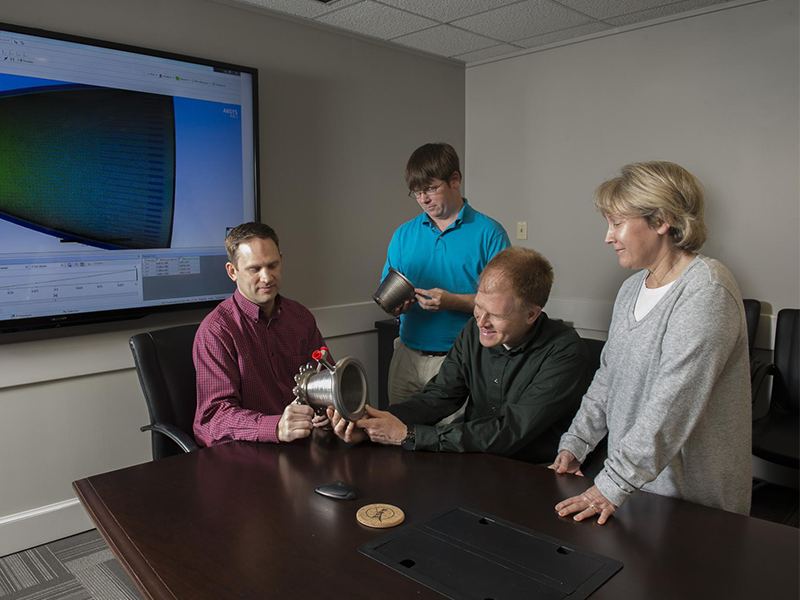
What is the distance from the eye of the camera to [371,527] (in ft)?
4.14

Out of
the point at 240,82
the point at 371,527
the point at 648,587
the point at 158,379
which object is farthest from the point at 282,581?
the point at 240,82

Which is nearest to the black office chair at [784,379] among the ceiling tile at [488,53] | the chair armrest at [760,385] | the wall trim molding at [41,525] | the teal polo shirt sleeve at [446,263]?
the chair armrest at [760,385]

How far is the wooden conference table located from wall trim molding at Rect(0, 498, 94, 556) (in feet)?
4.90

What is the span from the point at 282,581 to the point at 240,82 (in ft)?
8.28

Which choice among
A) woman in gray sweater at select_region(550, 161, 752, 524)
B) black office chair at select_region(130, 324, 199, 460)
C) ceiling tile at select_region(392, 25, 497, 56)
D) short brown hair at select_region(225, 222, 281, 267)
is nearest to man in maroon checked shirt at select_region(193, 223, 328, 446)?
short brown hair at select_region(225, 222, 281, 267)

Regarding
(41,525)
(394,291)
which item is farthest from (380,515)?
(41,525)

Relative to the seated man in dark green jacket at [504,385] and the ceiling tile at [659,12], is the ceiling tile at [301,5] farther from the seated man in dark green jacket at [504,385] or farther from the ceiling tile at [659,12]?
the seated man in dark green jacket at [504,385]

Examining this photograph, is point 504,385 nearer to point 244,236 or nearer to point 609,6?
point 244,236

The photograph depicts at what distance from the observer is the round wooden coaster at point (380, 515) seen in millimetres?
1266

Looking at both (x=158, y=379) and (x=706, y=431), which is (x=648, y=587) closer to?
(x=706, y=431)

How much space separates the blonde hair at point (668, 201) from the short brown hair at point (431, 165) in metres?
1.21

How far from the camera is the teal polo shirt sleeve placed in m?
2.76

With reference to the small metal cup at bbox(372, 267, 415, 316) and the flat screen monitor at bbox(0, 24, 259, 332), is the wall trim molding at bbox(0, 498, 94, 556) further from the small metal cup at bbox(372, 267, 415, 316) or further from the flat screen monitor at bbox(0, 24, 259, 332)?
the small metal cup at bbox(372, 267, 415, 316)

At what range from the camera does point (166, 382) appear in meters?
2.10
